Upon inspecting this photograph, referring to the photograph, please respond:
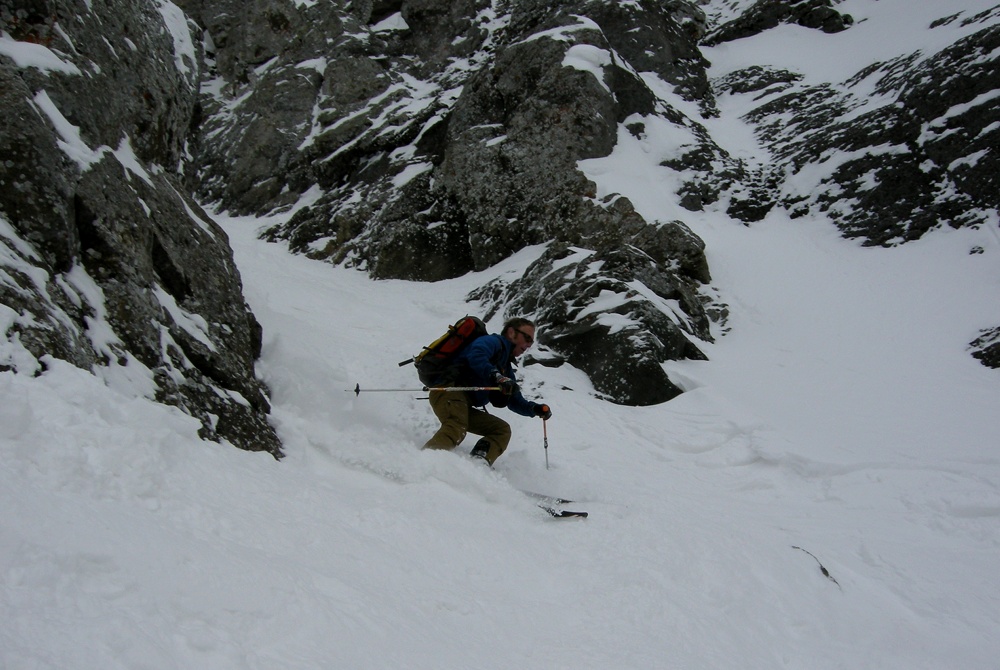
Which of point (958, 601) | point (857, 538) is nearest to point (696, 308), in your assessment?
point (857, 538)

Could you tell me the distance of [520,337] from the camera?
6570 mm

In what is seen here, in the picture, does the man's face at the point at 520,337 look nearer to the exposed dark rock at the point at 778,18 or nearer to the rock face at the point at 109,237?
the rock face at the point at 109,237

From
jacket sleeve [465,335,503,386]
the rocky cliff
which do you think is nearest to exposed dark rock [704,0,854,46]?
the rocky cliff

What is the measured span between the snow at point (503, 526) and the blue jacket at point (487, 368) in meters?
0.68

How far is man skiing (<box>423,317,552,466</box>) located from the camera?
6035 millimetres

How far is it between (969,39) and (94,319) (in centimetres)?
2262

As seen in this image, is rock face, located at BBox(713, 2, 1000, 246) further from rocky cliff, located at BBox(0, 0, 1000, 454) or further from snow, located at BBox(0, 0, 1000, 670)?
snow, located at BBox(0, 0, 1000, 670)

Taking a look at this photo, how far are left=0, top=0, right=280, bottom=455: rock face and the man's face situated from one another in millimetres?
2694

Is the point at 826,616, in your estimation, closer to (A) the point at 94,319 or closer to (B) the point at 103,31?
(A) the point at 94,319

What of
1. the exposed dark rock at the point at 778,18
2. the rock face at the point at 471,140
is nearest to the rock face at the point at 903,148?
the rock face at the point at 471,140

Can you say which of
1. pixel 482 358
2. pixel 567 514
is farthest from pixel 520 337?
pixel 567 514

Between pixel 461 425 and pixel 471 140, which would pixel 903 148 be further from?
pixel 461 425

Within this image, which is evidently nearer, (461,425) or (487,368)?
(461,425)

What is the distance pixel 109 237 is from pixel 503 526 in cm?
420
